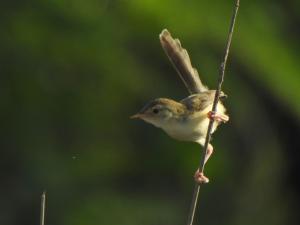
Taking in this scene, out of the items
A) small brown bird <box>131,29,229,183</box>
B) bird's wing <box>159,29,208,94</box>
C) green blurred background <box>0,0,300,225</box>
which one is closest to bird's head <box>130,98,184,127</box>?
small brown bird <box>131,29,229,183</box>

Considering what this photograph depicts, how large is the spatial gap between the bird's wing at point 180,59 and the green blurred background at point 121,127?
1022mm

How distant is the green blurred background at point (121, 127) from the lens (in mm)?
5301

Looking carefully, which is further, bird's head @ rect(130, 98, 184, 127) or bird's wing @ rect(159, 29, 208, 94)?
bird's wing @ rect(159, 29, 208, 94)

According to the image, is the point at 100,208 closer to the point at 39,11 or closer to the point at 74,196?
the point at 74,196

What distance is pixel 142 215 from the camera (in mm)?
5535

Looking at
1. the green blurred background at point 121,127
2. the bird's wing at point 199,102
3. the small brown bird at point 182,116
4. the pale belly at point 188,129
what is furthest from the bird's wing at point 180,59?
the green blurred background at point 121,127

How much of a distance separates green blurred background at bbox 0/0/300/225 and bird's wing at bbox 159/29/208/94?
3.35 ft

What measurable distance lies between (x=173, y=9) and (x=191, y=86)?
99 cm

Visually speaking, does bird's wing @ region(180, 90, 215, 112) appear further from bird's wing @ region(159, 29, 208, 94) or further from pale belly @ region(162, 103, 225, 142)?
bird's wing @ region(159, 29, 208, 94)

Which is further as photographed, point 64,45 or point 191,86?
point 64,45

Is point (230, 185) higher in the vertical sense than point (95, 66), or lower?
lower

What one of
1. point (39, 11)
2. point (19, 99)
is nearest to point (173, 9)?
point (39, 11)

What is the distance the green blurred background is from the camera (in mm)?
5301

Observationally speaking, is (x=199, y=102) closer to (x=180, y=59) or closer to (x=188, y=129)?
(x=188, y=129)
